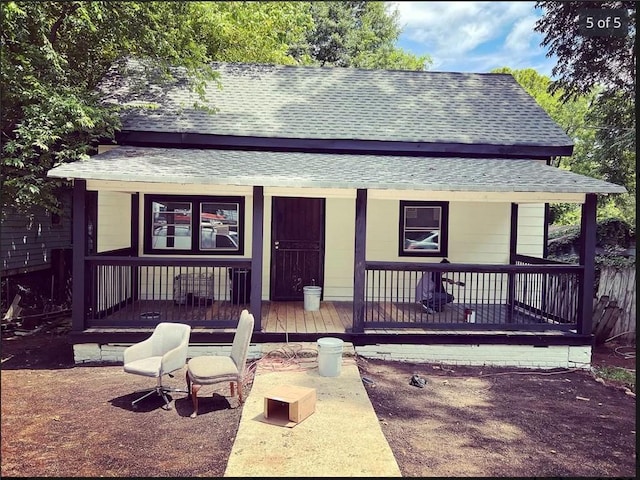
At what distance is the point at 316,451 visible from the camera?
4.01 meters

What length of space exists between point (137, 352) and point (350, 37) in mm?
21819

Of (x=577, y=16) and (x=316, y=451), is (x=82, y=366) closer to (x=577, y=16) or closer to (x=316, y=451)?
(x=316, y=451)

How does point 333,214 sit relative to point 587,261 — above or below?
above

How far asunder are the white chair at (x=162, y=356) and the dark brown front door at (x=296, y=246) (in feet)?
11.9

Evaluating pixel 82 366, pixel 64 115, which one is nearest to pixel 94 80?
pixel 64 115

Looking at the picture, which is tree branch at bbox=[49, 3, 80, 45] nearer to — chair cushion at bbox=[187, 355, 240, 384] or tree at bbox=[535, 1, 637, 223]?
chair cushion at bbox=[187, 355, 240, 384]

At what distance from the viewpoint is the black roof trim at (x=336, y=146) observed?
8.39 m

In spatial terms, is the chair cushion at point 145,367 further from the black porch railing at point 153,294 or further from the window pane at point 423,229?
the window pane at point 423,229

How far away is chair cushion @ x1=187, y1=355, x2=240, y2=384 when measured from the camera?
4961mm

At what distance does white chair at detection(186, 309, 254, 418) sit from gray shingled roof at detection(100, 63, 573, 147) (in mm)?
4522

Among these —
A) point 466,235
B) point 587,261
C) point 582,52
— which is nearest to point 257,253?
point 466,235

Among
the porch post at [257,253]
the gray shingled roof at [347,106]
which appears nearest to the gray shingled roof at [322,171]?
the porch post at [257,253]

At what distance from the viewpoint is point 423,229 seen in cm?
935

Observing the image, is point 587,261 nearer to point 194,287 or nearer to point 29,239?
point 194,287
